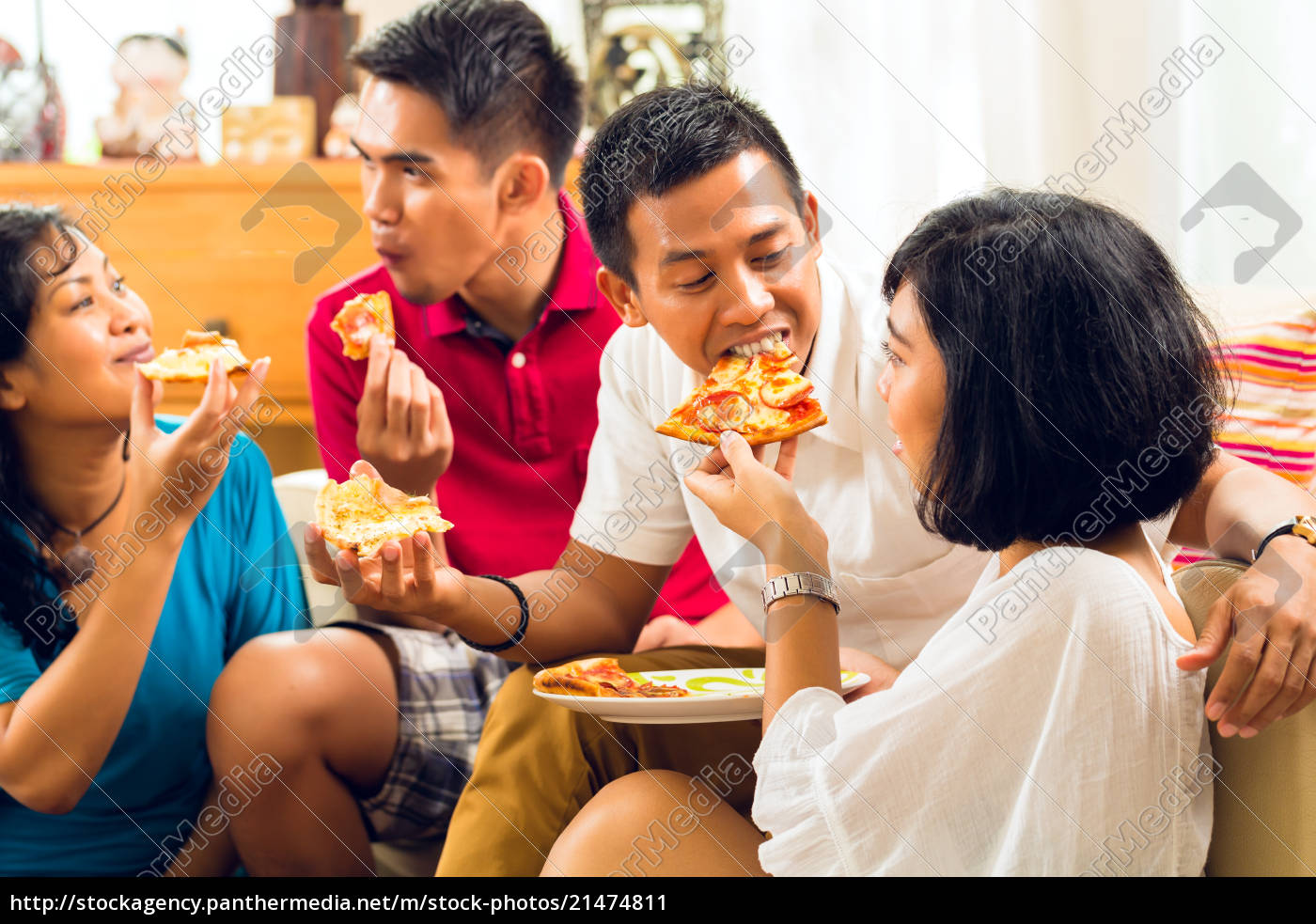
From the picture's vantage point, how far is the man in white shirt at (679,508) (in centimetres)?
132

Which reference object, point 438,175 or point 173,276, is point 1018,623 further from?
point 173,276

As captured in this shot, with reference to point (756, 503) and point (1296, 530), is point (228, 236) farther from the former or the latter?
point (1296, 530)

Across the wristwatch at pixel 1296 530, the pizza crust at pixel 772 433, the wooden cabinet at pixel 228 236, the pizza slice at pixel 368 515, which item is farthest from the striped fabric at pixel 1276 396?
the wooden cabinet at pixel 228 236

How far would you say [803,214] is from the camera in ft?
4.88

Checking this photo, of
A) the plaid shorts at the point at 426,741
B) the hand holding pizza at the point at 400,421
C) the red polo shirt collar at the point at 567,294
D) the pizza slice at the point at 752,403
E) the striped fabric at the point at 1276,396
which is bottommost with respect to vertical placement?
the plaid shorts at the point at 426,741

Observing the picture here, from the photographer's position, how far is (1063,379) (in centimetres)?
98

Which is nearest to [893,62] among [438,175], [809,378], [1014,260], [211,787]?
[438,175]

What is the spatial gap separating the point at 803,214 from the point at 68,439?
1.09 metres

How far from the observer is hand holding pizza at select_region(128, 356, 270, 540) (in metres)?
1.48

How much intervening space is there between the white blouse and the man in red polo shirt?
0.84 metres

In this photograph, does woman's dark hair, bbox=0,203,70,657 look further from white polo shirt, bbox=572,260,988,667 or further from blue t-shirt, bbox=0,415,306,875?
white polo shirt, bbox=572,260,988,667

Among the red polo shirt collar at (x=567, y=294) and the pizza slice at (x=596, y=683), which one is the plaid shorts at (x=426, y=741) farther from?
the red polo shirt collar at (x=567, y=294)

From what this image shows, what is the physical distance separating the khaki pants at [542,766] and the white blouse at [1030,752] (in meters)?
0.35

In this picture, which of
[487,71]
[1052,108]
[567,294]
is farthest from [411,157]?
[1052,108]
